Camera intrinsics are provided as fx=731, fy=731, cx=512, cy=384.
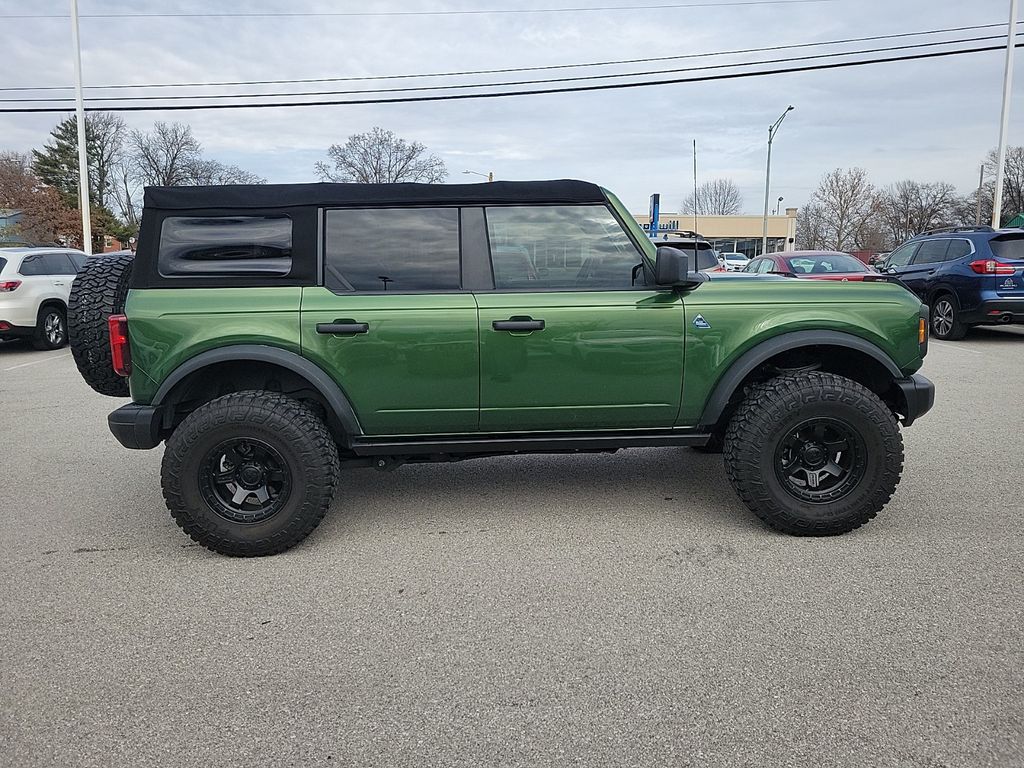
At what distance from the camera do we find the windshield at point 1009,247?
11117 millimetres

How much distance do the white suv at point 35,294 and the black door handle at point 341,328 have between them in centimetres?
956

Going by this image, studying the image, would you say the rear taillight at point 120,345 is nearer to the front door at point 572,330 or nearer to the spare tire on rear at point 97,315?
the spare tire on rear at point 97,315

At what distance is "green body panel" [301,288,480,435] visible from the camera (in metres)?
3.61

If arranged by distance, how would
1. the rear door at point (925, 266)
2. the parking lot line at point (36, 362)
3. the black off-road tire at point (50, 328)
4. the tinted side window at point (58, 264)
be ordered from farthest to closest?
the rear door at point (925, 266) → the tinted side window at point (58, 264) → the black off-road tire at point (50, 328) → the parking lot line at point (36, 362)

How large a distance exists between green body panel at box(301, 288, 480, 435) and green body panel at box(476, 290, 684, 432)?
0.32 feet

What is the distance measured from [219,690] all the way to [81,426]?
5016 mm

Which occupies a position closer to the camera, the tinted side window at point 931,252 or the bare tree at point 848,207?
the tinted side window at point 931,252

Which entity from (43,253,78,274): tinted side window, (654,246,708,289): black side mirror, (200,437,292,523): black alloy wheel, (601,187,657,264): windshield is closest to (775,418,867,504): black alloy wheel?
(654,246,708,289): black side mirror

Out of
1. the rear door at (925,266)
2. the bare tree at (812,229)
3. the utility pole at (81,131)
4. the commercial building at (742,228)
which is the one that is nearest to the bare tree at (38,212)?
the utility pole at (81,131)

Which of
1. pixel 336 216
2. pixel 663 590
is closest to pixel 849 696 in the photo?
pixel 663 590

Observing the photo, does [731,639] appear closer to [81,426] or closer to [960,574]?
[960,574]

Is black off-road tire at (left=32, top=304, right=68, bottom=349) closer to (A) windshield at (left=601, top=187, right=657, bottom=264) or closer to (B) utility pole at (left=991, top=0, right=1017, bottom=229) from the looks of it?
(A) windshield at (left=601, top=187, right=657, bottom=264)

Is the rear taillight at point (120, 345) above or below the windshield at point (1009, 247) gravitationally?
below

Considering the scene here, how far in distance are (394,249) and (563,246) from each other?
2.89 feet
